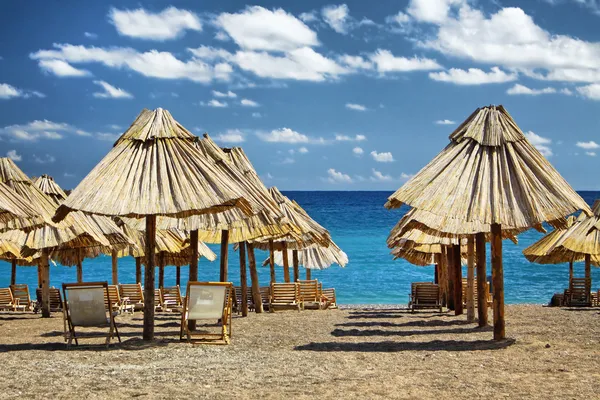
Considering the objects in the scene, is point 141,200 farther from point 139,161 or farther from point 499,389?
point 499,389

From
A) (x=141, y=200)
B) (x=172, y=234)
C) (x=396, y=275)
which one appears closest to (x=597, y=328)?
(x=141, y=200)

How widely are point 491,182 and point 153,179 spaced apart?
12.8 feet

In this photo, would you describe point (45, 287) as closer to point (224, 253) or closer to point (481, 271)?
point (224, 253)

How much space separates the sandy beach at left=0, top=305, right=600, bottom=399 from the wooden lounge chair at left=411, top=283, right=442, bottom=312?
216 inches

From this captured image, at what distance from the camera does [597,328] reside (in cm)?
1159

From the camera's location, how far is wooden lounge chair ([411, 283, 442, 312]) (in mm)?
17359

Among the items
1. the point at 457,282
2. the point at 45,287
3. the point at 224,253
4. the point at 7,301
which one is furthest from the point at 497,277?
the point at 7,301

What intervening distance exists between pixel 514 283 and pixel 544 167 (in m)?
32.1

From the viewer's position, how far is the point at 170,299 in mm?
18156

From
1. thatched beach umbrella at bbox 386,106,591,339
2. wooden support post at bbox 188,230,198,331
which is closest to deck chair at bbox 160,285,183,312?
wooden support post at bbox 188,230,198,331

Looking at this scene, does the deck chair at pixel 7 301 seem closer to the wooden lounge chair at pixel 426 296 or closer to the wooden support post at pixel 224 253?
the wooden support post at pixel 224 253

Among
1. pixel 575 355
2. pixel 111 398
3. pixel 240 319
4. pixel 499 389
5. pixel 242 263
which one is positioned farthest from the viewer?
pixel 242 263

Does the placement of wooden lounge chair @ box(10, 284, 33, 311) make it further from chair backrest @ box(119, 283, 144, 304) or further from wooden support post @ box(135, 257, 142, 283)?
chair backrest @ box(119, 283, 144, 304)

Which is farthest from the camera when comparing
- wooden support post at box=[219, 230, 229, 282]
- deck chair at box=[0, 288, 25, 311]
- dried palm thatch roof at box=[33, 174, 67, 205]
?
deck chair at box=[0, 288, 25, 311]
